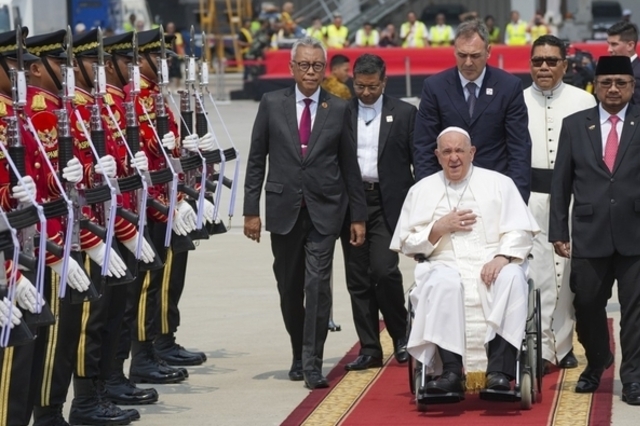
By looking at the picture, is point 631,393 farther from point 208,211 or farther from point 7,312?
point 7,312

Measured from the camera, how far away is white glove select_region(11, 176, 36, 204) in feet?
21.3

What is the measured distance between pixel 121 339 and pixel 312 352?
1078mm

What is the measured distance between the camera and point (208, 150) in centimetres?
947

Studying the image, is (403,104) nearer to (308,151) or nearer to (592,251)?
(308,151)

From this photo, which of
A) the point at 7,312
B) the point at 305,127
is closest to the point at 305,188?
the point at 305,127

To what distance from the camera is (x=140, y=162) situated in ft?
26.4

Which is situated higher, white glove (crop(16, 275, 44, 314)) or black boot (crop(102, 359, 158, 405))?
white glove (crop(16, 275, 44, 314))

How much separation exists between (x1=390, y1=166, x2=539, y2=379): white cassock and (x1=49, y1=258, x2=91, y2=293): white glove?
5.94 ft

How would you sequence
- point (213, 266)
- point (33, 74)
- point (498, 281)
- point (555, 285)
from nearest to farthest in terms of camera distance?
1. point (33, 74)
2. point (498, 281)
3. point (555, 285)
4. point (213, 266)

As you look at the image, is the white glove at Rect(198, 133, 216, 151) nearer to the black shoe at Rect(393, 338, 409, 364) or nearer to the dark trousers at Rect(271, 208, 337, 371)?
the dark trousers at Rect(271, 208, 337, 371)

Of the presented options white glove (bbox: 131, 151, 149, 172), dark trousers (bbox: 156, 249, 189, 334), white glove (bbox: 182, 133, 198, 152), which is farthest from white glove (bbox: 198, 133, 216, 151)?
white glove (bbox: 131, 151, 149, 172)

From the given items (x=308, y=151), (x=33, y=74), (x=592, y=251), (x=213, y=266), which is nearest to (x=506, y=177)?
(x=592, y=251)

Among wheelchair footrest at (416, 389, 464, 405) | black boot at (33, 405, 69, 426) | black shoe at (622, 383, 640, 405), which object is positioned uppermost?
black boot at (33, 405, 69, 426)

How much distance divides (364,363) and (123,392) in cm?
160
